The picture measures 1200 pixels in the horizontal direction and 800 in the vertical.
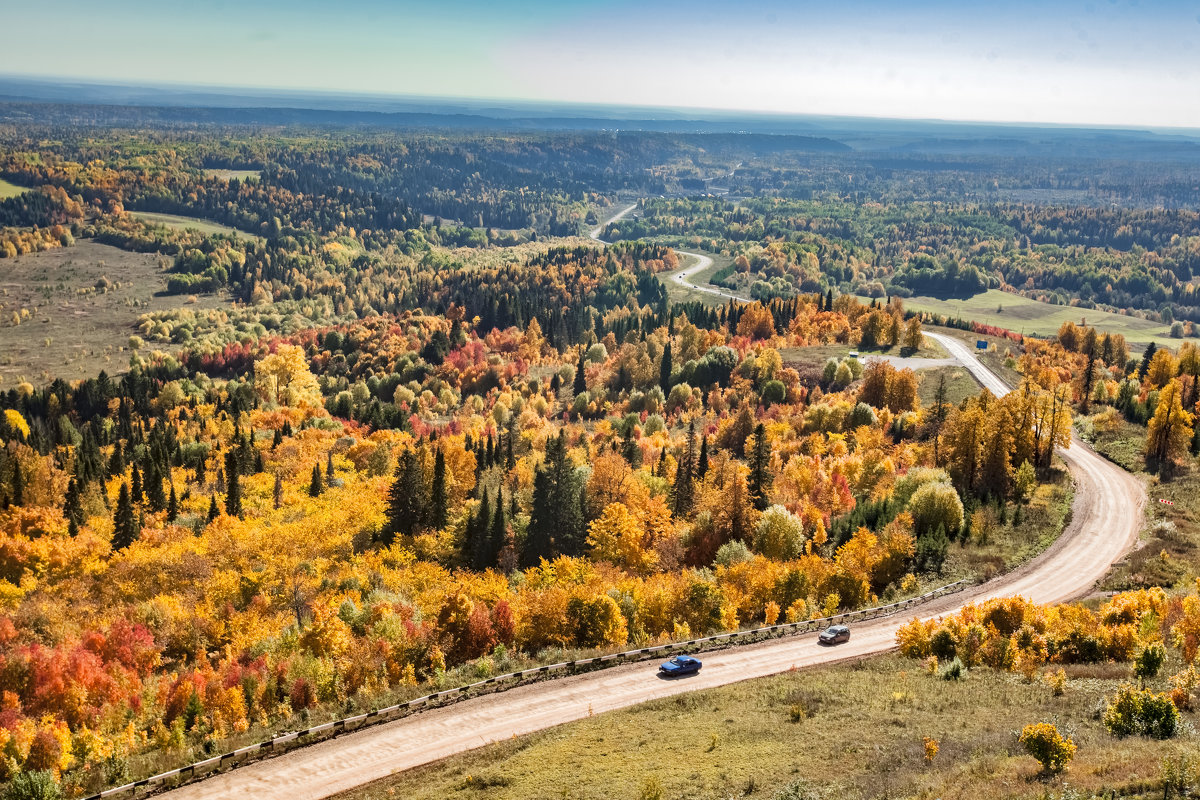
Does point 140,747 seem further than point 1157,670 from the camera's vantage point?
Yes

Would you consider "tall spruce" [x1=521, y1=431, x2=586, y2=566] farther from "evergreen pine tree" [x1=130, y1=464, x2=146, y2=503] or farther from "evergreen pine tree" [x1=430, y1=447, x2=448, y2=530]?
"evergreen pine tree" [x1=130, y1=464, x2=146, y2=503]

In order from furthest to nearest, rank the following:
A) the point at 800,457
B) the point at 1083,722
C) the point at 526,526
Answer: the point at 800,457 → the point at 526,526 → the point at 1083,722

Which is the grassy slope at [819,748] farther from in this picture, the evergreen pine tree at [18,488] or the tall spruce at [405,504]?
the evergreen pine tree at [18,488]

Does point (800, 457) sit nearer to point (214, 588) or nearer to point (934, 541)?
point (934, 541)

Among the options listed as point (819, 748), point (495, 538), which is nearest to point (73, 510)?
point (495, 538)

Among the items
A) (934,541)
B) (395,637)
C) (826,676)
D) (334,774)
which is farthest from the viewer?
(934,541)

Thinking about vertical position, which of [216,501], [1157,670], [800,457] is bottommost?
[216,501]

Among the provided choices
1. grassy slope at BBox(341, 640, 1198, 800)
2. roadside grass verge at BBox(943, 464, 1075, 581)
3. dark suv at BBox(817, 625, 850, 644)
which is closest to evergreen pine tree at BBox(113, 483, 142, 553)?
grassy slope at BBox(341, 640, 1198, 800)

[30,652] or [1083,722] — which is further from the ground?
[1083,722]

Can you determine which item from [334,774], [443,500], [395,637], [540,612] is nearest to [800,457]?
[443,500]
